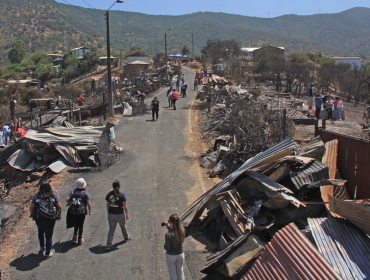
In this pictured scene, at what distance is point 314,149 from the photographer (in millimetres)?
8445

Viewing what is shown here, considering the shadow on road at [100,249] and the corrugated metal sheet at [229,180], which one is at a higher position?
the corrugated metal sheet at [229,180]

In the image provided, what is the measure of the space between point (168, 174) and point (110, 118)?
948cm

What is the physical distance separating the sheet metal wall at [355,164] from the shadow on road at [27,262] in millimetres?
6781

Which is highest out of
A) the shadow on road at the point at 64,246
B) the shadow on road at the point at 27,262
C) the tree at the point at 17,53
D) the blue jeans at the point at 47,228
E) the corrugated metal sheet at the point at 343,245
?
the tree at the point at 17,53

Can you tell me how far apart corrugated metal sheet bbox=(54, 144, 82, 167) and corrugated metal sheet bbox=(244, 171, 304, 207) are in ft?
23.6

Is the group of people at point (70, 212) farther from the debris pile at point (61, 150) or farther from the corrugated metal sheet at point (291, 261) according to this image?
the debris pile at point (61, 150)

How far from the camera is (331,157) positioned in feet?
26.6

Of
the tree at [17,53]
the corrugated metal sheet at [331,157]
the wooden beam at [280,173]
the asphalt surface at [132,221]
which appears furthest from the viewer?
the tree at [17,53]

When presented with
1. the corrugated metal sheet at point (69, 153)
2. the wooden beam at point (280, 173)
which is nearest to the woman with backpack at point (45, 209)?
the wooden beam at point (280, 173)

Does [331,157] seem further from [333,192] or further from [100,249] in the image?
[100,249]

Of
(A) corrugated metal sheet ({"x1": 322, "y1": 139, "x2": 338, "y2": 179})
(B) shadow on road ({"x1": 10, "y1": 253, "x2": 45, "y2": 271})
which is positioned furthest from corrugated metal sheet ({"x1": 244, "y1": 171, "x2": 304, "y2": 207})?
(B) shadow on road ({"x1": 10, "y1": 253, "x2": 45, "y2": 271})

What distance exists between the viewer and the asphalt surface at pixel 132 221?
600 cm

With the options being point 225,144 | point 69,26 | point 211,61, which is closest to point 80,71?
point 211,61

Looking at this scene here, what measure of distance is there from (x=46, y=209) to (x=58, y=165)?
599cm
